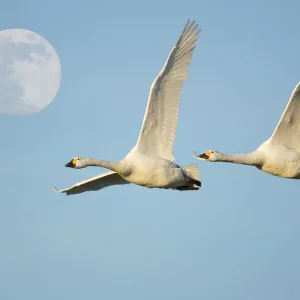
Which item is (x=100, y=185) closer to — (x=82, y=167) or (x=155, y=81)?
(x=82, y=167)

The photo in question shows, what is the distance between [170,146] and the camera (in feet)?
159

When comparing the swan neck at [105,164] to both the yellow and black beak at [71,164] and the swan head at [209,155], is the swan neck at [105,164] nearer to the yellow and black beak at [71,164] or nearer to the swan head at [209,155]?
the yellow and black beak at [71,164]

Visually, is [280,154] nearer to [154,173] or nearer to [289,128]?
[289,128]

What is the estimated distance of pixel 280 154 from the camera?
158 ft

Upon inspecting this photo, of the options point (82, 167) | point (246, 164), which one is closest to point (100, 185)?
point (82, 167)

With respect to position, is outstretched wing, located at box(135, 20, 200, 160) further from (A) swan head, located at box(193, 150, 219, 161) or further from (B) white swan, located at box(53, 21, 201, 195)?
(A) swan head, located at box(193, 150, 219, 161)

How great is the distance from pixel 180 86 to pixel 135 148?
8.01 ft

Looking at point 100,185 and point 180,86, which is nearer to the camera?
point 180,86

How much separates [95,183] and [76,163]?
2.33 m

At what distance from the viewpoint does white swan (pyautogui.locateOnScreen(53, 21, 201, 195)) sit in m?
47.4

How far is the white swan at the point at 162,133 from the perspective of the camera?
47.4 metres

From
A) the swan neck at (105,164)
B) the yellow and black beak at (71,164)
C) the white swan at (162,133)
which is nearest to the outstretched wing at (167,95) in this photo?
the white swan at (162,133)

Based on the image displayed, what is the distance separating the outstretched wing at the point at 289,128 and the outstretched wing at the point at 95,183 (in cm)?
591

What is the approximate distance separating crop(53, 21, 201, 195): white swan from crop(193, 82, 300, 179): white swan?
112cm
